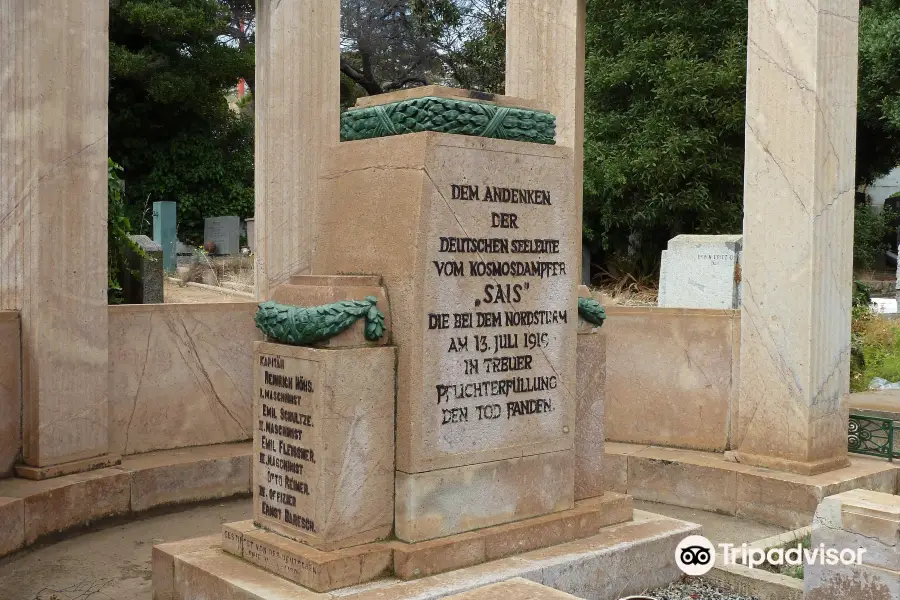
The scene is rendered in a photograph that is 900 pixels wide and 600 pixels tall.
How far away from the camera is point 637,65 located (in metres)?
19.7

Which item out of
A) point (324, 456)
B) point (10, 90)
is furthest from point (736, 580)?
point (10, 90)

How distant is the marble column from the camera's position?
29.8 ft

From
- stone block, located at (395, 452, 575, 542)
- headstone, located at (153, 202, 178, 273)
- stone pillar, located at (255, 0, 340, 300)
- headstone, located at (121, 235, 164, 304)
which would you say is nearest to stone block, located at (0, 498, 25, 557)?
stone block, located at (395, 452, 575, 542)

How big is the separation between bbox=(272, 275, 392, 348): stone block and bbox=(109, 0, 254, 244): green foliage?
1957cm

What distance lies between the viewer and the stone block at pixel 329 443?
4.63 m

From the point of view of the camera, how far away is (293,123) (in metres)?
8.80

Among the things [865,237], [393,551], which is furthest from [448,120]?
[865,237]

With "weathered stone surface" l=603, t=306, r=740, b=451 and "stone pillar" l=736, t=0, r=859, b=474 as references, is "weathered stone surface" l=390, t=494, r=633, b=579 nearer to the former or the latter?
"stone pillar" l=736, t=0, r=859, b=474

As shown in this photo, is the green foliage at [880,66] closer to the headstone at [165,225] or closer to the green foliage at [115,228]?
the green foliage at [115,228]

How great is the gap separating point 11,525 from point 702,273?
8797mm

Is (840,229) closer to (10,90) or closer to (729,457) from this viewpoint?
(729,457)

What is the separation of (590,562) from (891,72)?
15.1 meters

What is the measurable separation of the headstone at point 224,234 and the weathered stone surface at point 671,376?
16806 mm

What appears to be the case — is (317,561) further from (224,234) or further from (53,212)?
(224,234)
